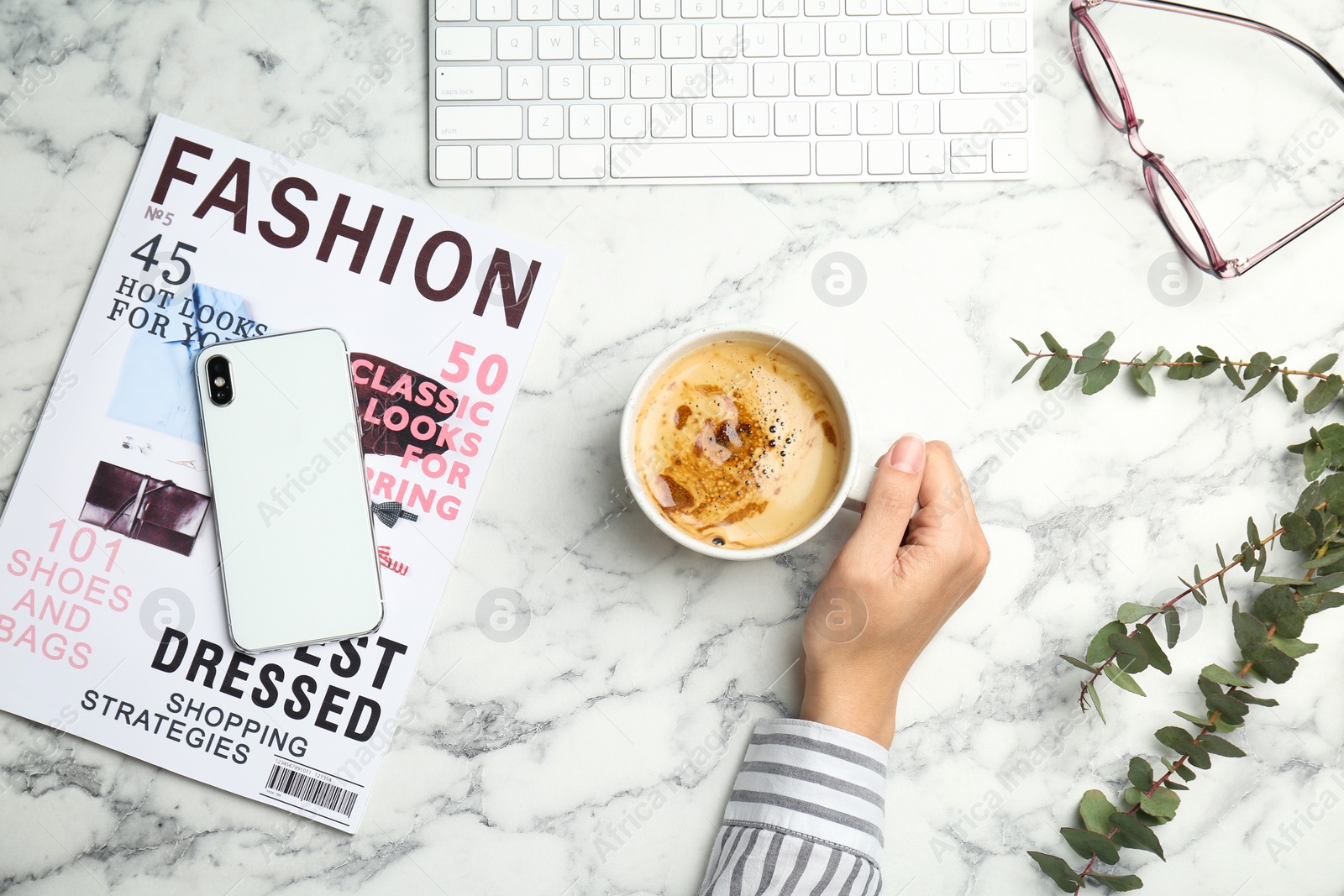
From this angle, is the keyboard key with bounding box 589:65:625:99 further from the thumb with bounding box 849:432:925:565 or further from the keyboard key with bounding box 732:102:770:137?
the thumb with bounding box 849:432:925:565

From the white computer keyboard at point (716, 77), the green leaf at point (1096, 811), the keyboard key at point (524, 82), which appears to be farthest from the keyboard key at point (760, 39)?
the green leaf at point (1096, 811)

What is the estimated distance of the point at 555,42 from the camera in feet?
2.83

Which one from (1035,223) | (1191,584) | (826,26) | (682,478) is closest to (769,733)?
(682,478)

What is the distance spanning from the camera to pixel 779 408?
79 centimetres

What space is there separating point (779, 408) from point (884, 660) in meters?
0.28

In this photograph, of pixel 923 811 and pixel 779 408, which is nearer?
pixel 779 408

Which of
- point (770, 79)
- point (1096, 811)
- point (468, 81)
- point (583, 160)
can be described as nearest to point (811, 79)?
point (770, 79)

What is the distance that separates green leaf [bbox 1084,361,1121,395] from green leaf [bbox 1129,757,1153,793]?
0.38m

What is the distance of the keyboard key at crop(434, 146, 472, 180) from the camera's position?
872mm

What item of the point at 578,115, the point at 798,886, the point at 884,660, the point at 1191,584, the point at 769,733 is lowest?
the point at 798,886

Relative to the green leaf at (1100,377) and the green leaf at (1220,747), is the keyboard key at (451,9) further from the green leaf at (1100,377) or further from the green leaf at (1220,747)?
the green leaf at (1220,747)

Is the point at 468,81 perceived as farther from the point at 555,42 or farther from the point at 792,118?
the point at 792,118

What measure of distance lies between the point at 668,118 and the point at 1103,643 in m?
0.70

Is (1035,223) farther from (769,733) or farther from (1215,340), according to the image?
(769,733)
